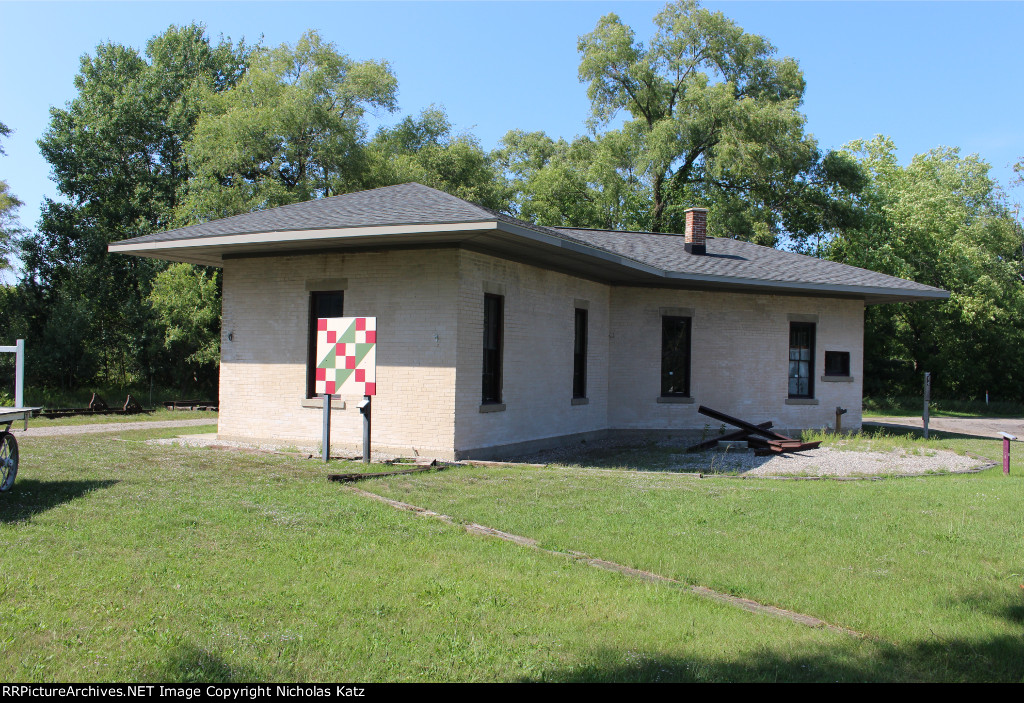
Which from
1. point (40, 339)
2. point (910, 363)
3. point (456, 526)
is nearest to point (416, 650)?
point (456, 526)

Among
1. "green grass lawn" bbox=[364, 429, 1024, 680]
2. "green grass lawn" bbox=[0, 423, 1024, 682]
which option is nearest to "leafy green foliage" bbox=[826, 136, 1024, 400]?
"green grass lawn" bbox=[364, 429, 1024, 680]

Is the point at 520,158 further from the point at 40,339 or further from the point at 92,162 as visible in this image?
the point at 40,339

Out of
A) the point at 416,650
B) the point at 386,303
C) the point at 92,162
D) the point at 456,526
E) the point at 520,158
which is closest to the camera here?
the point at 416,650

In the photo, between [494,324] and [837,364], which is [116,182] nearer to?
[494,324]

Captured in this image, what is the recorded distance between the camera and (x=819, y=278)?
18203 millimetres

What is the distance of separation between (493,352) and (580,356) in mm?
3692

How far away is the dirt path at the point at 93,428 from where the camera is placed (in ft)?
50.6

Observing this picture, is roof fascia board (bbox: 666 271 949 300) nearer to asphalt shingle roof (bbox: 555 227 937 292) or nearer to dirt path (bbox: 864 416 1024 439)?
asphalt shingle roof (bbox: 555 227 937 292)

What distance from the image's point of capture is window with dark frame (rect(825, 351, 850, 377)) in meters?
19.5

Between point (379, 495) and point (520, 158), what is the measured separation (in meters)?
48.5

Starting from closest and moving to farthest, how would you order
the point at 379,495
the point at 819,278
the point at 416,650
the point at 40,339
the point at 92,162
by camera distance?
the point at 416,650 < the point at 379,495 < the point at 819,278 < the point at 40,339 < the point at 92,162

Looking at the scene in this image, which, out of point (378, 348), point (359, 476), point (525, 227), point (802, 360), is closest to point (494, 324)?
point (378, 348)

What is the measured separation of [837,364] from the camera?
1964cm

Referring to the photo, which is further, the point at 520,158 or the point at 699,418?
the point at 520,158
